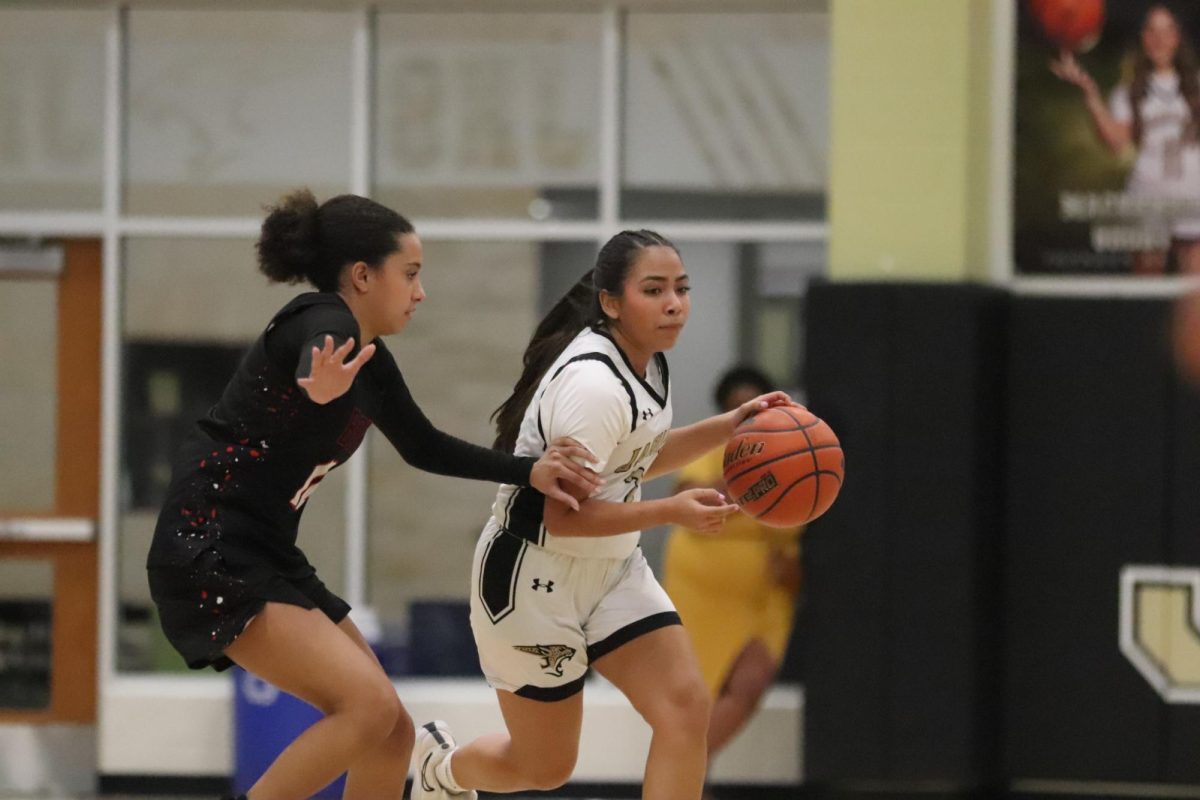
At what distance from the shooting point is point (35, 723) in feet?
28.7

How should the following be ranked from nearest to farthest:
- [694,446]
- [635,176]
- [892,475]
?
[694,446] < [892,475] < [635,176]

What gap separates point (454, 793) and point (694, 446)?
51.3 inches

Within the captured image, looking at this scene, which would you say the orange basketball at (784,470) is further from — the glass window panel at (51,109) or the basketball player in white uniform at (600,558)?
the glass window panel at (51,109)

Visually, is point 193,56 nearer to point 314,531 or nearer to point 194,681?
point 314,531

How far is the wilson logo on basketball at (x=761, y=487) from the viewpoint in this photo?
483 cm

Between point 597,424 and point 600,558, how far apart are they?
466 mm

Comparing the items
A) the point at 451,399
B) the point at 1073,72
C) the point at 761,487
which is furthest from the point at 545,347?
the point at 1073,72

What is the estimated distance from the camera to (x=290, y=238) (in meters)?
4.58

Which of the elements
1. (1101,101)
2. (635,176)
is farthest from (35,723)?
(1101,101)

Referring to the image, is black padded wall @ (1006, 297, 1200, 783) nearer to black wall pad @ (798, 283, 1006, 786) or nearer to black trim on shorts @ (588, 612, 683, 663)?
black wall pad @ (798, 283, 1006, 786)

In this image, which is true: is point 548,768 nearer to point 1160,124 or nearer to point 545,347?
point 545,347

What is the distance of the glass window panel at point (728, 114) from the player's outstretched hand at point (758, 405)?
11.4 feet

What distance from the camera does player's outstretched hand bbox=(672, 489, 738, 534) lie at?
175 inches

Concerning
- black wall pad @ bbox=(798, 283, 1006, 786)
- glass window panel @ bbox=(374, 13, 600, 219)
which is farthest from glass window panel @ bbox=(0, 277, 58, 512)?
black wall pad @ bbox=(798, 283, 1006, 786)
